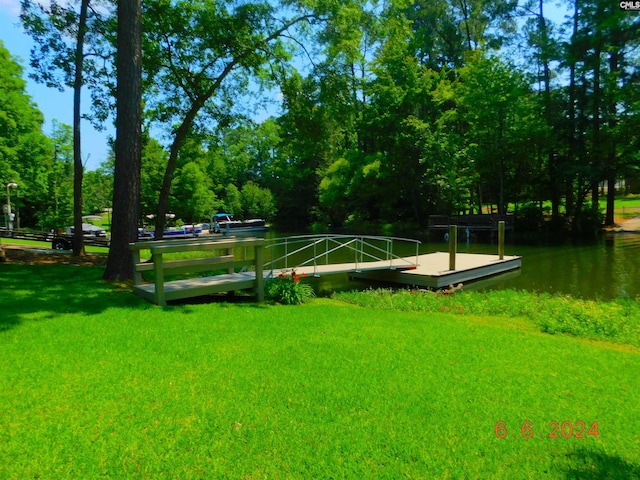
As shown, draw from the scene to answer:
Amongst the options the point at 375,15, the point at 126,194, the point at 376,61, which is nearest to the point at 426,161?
the point at 376,61

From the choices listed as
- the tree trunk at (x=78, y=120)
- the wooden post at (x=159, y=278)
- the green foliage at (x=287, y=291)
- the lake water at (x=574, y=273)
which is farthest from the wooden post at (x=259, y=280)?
the tree trunk at (x=78, y=120)

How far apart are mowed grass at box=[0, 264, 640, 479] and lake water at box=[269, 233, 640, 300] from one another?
6958mm

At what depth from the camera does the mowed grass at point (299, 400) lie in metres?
2.75

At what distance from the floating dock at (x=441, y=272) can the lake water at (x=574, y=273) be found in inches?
12.6

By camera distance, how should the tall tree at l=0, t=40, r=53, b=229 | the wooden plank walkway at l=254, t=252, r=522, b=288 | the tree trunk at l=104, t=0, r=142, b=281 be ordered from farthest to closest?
the tall tree at l=0, t=40, r=53, b=229 → the wooden plank walkway at l=254, t=252, r=522, b=288 → the tree trunk at l=104, t=0, r=142, b=281

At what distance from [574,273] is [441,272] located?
574 centimetres

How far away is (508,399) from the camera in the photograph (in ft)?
12.3

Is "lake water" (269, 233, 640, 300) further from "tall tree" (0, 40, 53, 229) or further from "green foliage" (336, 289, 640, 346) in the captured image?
"tall tree" (0, 40, 53, 229)

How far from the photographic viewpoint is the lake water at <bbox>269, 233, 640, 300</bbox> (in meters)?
12.7

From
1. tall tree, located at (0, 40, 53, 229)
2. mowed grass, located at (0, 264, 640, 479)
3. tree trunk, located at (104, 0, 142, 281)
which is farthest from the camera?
tall tree, located at (0, 40, 53, 229)

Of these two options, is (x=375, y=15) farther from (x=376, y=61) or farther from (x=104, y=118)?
(x=376, y=61)

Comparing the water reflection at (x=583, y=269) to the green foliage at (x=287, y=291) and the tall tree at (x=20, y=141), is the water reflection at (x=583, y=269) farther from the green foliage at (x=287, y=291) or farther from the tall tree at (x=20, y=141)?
the tall tree at (x=20, y=141)

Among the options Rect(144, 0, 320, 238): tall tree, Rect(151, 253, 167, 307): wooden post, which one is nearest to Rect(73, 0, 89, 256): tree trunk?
Rect(144, 0, 320, 238): tall tree

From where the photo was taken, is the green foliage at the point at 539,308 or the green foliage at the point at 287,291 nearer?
the green foliage at the point at 539,308
